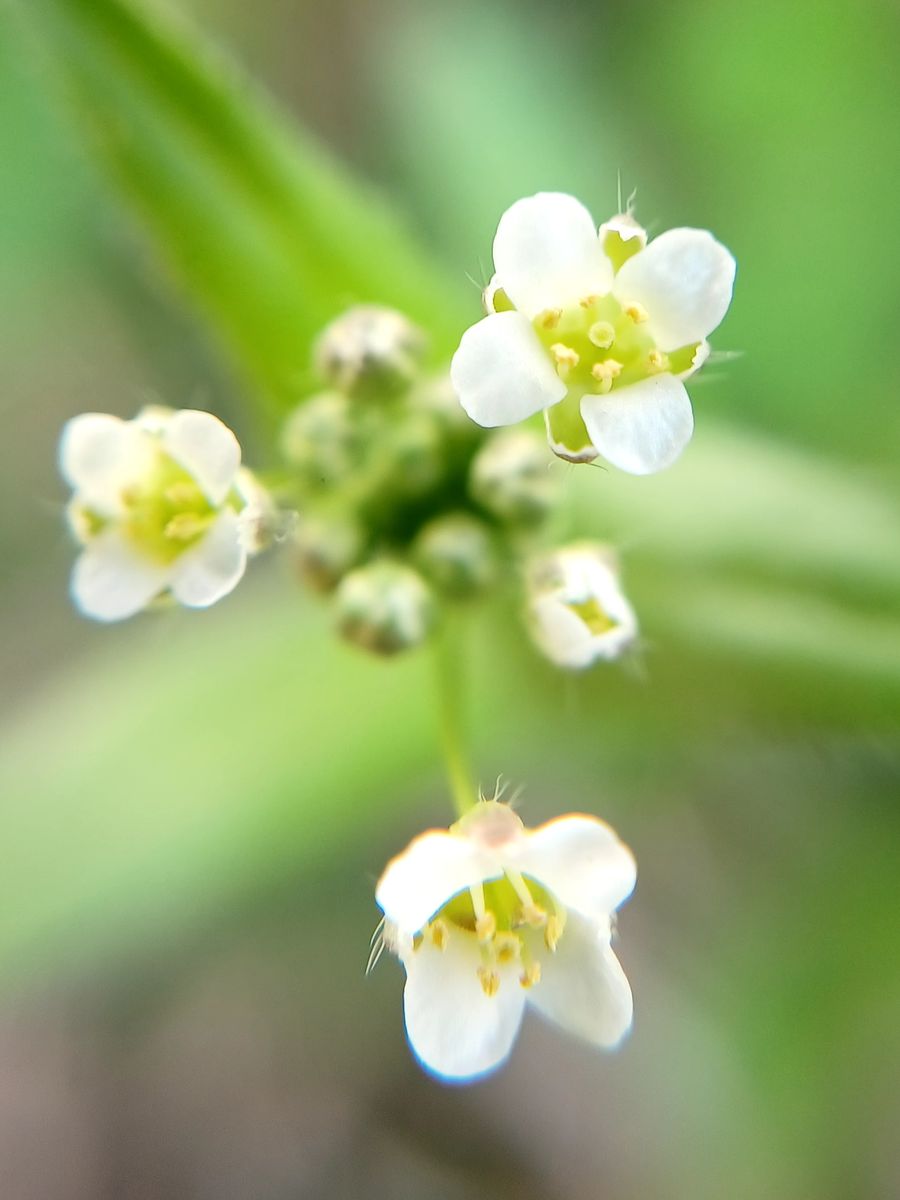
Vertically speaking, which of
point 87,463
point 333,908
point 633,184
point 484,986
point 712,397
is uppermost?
point 633,184

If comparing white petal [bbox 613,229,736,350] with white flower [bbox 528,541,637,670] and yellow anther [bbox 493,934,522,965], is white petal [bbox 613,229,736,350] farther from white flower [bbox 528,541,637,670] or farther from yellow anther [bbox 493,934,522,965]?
yellow anther [bbox 493,934,522,965]

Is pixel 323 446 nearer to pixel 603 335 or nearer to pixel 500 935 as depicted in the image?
pixel 603 335

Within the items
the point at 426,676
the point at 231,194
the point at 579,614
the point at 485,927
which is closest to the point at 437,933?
the point at 485,927

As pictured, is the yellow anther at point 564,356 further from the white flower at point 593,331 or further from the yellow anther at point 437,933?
the yellow anther at point 437,933

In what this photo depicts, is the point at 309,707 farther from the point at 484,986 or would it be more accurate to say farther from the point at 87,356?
the point at 87,356

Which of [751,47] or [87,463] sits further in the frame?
[751,47]

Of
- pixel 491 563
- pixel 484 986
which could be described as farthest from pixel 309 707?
pixel 484 986
